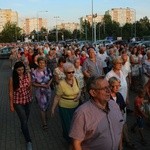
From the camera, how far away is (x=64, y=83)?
809 centimetres

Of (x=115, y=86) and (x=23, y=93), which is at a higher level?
(x=115, y=86)

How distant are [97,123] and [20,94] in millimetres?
4620

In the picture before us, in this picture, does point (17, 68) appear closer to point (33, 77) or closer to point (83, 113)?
point (33, 77)

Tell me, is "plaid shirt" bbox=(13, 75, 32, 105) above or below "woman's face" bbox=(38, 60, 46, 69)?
below

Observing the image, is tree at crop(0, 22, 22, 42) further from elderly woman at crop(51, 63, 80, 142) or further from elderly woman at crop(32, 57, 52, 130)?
elderly woman at crop(51, 63, 80, 142)

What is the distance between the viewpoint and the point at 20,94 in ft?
28.1

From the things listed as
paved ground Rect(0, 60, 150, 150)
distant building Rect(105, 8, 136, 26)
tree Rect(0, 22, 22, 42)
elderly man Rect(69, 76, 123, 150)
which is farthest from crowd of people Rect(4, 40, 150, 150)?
distant building Rect(105, 8, 136, 26)

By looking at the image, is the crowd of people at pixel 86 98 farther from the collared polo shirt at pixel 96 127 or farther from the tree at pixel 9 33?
the tree at pixel 9 33

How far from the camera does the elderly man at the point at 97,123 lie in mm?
4125

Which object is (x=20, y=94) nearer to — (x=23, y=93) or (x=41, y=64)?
(x=23, y=93)

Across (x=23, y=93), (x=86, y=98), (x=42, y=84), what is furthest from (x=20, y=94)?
(x=86, y=98)

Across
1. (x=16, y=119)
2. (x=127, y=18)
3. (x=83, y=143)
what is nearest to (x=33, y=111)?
(x=16, y=119)

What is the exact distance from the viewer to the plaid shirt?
335 inches

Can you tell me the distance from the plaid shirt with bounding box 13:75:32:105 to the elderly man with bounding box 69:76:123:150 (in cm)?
440
